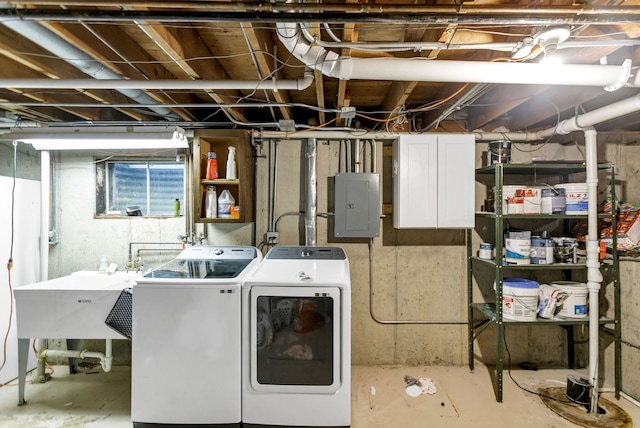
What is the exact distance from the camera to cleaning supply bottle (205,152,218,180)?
256 cm

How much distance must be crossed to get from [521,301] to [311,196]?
1788 mm

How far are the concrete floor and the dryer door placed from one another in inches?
22.6

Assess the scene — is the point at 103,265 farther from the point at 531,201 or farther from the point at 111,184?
the point at 531,201

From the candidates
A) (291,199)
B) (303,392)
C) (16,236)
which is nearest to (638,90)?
(291,199)

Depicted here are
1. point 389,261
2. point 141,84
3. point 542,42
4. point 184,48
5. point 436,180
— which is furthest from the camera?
point 389,261

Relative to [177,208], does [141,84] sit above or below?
above

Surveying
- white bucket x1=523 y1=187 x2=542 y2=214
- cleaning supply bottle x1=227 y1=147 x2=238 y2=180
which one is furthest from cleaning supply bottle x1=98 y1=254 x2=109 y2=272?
white bucket x1=523 y1=187 x2=542 y2=214

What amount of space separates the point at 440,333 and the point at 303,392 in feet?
4.99

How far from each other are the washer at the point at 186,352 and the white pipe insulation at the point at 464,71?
1329mm

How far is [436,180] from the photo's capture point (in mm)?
2500

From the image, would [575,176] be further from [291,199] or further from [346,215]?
[291,199]

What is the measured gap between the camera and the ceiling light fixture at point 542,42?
127 cm

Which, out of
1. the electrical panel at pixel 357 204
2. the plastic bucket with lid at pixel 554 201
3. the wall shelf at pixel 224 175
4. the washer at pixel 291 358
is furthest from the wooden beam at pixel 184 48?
the plastic bucket with lid at pixel 554 201

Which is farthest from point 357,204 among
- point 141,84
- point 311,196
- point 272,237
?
point 141,84
